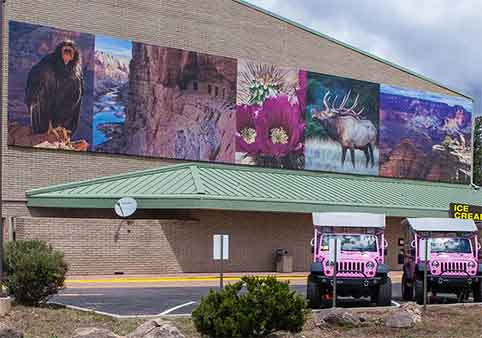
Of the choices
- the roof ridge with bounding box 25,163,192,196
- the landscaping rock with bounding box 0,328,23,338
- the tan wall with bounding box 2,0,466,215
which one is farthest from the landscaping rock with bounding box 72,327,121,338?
the roof ridge with bounding box 25,163,192,196

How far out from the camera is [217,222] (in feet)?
107

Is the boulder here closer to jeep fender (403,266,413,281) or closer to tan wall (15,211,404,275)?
jeep fender (403,266,413,281)

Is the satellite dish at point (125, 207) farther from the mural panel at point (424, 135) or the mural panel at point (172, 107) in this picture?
the mural panel at point (424, 135)

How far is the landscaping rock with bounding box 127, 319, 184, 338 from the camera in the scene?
11.6 meters

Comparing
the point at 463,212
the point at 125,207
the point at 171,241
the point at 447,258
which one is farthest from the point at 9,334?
the point at 463,212

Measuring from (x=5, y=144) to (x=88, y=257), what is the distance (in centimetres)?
580

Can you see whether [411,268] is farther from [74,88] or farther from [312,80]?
[312,80]

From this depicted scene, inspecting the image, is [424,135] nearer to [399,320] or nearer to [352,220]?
[352,220]

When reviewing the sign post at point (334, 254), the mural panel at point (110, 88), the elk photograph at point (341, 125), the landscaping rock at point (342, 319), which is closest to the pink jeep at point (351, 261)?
the sign post at point (334, 254)

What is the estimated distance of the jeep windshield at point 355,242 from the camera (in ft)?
61.3

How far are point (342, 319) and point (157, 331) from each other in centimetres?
406

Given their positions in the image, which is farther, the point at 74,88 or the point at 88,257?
the point at 74,88

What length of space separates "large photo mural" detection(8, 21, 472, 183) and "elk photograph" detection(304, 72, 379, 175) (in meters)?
0.06

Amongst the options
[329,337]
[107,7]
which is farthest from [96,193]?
[329,337]
